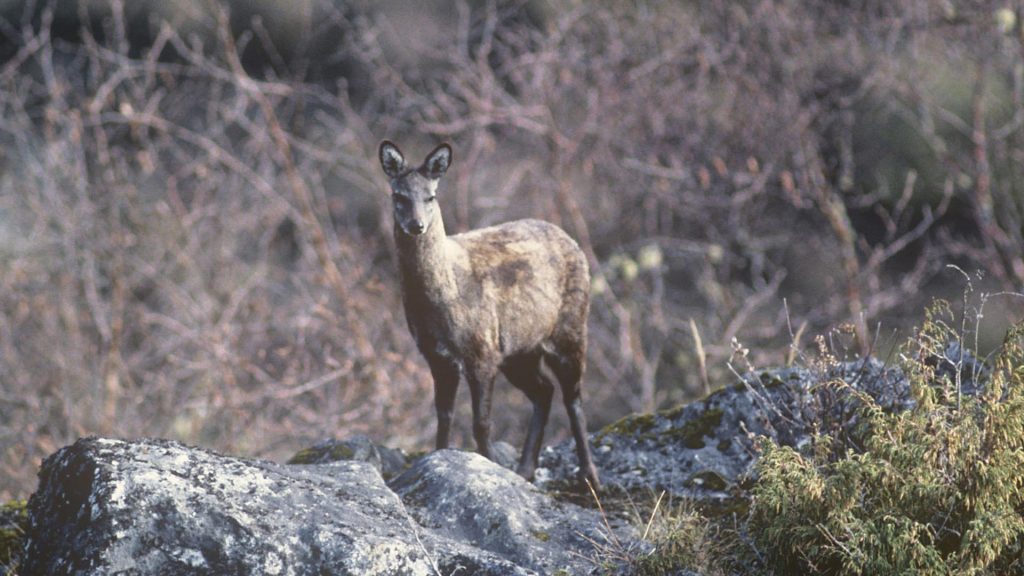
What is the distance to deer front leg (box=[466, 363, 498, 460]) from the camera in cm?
656

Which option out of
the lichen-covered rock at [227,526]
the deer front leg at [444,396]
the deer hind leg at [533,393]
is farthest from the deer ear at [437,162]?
the lichen-covered rock at [227,526]

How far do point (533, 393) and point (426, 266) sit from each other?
1.42 metres

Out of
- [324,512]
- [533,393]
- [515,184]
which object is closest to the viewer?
[324,512]

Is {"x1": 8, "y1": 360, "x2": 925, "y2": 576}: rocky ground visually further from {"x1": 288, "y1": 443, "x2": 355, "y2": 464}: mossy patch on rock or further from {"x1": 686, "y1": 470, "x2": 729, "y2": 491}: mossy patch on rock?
{"x1": 288, "y1": 443, "x2": 355, "y2": 464}: mossy patch on rock

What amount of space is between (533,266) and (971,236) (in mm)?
10806

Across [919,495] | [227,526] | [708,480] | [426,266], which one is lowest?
[708,480]

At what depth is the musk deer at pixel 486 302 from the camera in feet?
21.0

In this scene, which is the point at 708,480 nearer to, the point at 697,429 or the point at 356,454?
the point at 697,429

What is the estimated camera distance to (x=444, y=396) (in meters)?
6.69

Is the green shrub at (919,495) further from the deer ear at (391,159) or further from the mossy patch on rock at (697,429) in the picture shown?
the deer ear at (391,159)

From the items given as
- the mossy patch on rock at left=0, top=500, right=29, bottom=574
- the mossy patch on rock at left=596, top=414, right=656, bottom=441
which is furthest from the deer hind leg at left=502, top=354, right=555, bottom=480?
the mossy patch on rock at left=0, top=500, right=29, bottom=574

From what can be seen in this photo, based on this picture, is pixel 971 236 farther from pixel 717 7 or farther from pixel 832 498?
pixel 832 498

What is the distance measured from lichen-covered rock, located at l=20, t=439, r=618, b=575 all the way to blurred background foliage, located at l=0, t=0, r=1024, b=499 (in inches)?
306

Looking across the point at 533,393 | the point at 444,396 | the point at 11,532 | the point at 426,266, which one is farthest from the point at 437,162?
the point at 11,532
